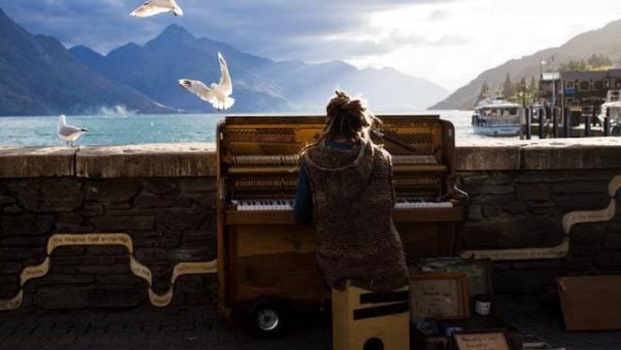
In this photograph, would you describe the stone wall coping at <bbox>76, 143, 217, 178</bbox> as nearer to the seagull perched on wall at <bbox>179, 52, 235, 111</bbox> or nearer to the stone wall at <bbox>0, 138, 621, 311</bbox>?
the stone wall at <bbox>0, 138, 621, 311</bbox>

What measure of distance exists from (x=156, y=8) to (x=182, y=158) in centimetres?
204

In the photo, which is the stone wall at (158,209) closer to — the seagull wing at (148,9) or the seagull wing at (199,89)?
the seagull wing at (199,89)

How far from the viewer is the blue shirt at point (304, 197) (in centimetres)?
470

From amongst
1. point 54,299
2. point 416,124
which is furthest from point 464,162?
point 54,299

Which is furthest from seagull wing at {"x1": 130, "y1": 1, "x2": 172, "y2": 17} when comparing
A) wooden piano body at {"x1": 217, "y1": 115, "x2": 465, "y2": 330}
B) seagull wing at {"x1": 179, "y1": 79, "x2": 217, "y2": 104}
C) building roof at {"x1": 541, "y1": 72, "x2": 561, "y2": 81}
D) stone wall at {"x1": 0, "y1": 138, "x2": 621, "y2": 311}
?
building roof at {"x1": 541, "y1": 72, "x2": 561, "y2": 81}

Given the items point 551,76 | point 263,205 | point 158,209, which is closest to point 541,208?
point 263,205

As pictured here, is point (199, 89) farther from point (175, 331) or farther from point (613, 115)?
point (613, 115)

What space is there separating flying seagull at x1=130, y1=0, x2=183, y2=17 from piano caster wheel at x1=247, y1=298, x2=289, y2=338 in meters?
3.13

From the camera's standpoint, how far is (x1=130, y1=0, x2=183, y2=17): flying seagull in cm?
755

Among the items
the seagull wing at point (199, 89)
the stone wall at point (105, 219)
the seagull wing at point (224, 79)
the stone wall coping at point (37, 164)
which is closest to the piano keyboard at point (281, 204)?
the stone wall at point (105, 219)

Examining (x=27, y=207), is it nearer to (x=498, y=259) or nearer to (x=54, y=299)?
(x=54, y=299)

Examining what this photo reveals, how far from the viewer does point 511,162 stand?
21.6 ft

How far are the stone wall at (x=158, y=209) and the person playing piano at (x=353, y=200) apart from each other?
163cm

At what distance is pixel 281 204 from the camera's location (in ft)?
18.0
